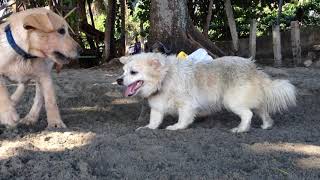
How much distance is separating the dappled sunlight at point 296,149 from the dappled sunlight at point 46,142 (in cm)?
161

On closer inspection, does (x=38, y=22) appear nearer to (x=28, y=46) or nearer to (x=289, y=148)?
(x=28, y=46)

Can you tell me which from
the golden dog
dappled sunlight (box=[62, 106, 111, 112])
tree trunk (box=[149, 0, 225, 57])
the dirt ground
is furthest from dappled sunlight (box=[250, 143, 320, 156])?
tree trunk (box=[149, 0, 225, 57])

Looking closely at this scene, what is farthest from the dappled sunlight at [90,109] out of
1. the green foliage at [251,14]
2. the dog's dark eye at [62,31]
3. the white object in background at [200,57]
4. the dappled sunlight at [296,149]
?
the green foliage at [251,14]

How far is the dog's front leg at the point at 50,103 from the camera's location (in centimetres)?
587

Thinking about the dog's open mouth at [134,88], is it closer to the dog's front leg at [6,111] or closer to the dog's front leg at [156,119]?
the dog's front leg at [156,119]

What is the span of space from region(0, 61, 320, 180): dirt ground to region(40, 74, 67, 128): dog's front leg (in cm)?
16

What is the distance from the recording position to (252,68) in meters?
6.01

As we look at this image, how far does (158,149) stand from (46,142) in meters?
1.14

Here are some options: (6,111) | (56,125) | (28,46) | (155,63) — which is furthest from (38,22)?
(155,63)

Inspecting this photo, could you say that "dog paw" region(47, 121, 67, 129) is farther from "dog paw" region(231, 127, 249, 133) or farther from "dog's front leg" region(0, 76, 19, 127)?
"dog paw" region(231, 127, 249, 133)

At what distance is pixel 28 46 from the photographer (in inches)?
213

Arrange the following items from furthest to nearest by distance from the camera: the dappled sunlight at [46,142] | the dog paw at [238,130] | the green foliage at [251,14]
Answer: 1. the green foliage at [251,14]
2. the dog paw at [238,130]
3. the dappled sunlight at [46,142]

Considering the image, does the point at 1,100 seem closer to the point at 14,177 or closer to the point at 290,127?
the point at 14,177

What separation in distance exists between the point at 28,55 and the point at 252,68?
2520mm
